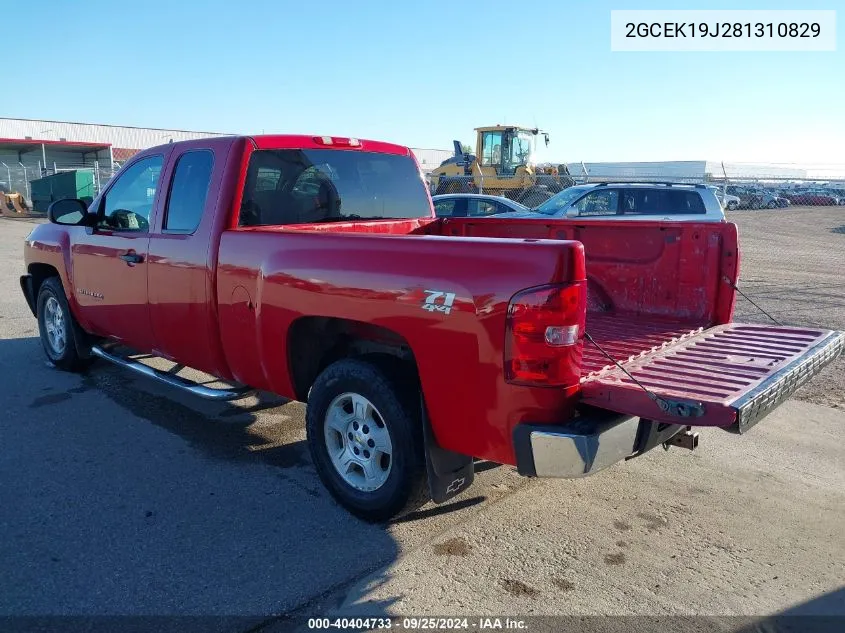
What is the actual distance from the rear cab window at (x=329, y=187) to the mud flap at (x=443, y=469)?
196 centimetres

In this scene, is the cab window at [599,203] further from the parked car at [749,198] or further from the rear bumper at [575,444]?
the parked car at [749,198]

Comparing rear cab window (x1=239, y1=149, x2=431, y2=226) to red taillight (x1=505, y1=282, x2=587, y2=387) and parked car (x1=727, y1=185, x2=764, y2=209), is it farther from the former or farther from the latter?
parked car (x1=727, y1=185, x2=764, y2=209)

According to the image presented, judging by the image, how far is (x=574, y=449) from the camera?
289cm

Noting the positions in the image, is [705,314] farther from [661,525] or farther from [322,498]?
[322,498]

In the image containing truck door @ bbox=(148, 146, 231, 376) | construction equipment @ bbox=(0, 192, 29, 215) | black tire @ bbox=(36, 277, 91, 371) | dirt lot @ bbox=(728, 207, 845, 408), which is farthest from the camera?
construction equipment @ bbox=(0, 192, 29, 215)

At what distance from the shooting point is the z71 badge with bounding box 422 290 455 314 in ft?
10.4

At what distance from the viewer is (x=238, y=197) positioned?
4441 millimetres

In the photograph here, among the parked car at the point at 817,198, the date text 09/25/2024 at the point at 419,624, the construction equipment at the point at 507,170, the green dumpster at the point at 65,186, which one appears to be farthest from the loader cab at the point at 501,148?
the parked car at the point at 817,198

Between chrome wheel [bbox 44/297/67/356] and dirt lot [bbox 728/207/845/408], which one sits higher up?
chrome wheel [bbox 44/297/67/356]

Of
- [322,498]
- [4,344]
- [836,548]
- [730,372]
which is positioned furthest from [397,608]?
[4,344]

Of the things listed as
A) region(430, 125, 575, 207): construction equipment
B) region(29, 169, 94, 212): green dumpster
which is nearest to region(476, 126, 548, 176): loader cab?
region(430, 125, 575, 207): construction equipment

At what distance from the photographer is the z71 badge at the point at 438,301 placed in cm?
316

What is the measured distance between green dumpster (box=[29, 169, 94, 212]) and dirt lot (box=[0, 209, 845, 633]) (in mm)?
26936

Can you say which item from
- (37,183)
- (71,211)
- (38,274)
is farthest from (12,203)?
(71,211)
